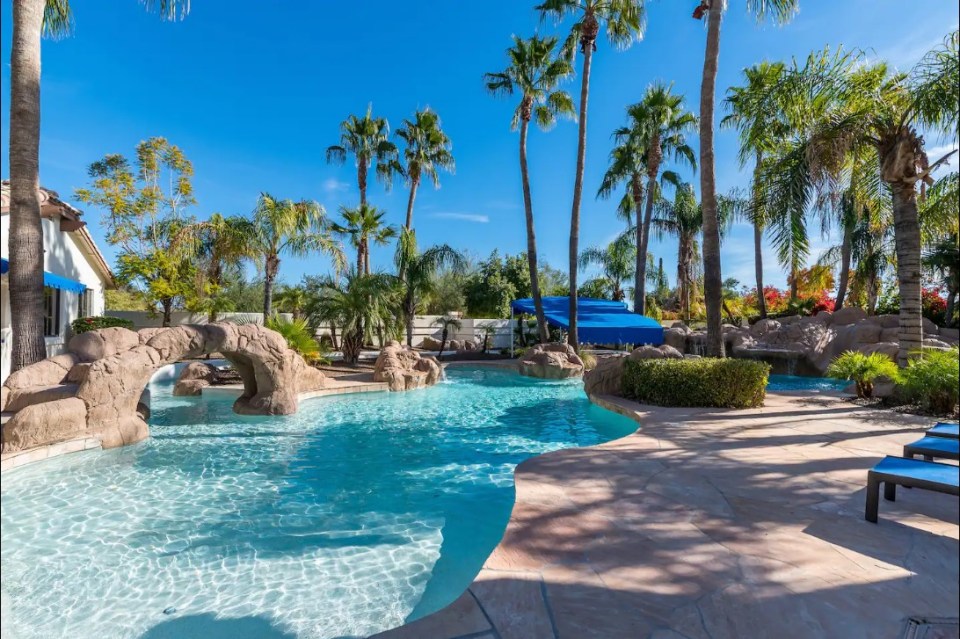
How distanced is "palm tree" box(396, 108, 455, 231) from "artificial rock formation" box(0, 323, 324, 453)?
57.7 feet

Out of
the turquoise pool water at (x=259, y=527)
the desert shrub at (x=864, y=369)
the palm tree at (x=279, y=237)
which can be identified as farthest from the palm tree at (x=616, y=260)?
the turquoise pool water at (x=259, y=527)

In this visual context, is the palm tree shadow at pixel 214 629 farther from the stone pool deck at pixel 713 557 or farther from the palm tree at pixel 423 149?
the palm tree at pixel 423 149

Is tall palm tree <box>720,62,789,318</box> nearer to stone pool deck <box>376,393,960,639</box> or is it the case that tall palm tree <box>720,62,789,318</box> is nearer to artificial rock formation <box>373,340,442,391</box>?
stone pool deck <box>376,393,960,639</box>

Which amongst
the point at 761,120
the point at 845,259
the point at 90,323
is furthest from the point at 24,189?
the point at 845,259

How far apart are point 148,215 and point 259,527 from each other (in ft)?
82.4

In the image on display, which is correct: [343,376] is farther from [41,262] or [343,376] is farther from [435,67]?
[435,67]

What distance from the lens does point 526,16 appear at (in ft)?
65.4

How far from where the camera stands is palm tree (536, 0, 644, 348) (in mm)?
18438

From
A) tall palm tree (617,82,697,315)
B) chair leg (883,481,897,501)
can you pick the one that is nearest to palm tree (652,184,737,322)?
tall palm tree (617,82,697,315)

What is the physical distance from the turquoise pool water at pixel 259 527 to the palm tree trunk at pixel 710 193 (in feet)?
10.6

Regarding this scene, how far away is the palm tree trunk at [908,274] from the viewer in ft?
25.8

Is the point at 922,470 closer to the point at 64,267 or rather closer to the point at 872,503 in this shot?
the point at 872,503

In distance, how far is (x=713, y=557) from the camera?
Result: 11.9 ft

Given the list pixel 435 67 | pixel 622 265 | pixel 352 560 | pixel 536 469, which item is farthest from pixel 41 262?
pixel 622 265
